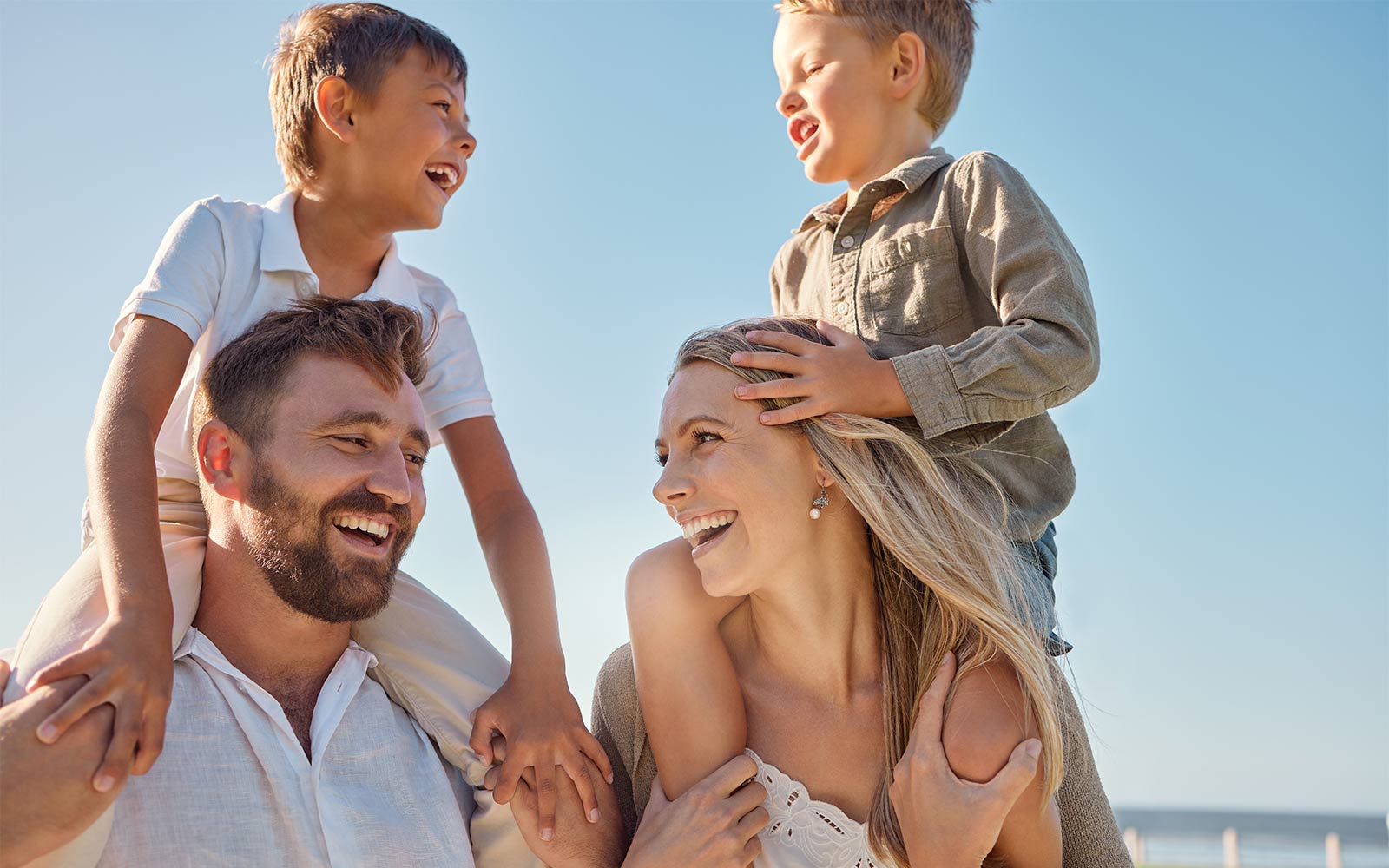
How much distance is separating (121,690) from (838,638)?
2.01 metres

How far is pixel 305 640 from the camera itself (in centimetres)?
344

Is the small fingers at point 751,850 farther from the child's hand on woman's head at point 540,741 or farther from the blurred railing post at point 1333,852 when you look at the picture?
the blurred railing post at point 1333,852

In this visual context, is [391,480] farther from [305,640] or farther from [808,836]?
[808,836]

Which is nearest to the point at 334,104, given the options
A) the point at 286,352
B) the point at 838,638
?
the point at 286,352

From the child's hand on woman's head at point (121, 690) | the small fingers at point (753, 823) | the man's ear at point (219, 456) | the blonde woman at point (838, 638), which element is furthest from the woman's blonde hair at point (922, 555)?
the child's hand on woman's head at point (121, 690)

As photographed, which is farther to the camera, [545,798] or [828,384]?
[828,384]

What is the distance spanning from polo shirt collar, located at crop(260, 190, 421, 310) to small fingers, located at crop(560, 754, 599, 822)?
1.66 m

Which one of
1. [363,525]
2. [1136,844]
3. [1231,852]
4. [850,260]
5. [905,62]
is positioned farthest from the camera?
[1136,844]

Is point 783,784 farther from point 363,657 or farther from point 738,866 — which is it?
point 363,657

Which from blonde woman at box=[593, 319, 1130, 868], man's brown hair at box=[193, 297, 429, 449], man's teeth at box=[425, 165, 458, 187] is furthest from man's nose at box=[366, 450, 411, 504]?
man's teeth at box=[425, 165, 458, 187]

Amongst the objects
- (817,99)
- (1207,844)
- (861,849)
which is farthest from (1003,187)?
(1207,844)

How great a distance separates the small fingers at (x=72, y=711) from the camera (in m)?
2.52

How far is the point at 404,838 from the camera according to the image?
10.4 feet

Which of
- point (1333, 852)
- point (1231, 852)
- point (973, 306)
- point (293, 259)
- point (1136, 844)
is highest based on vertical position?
point (293, 259)
